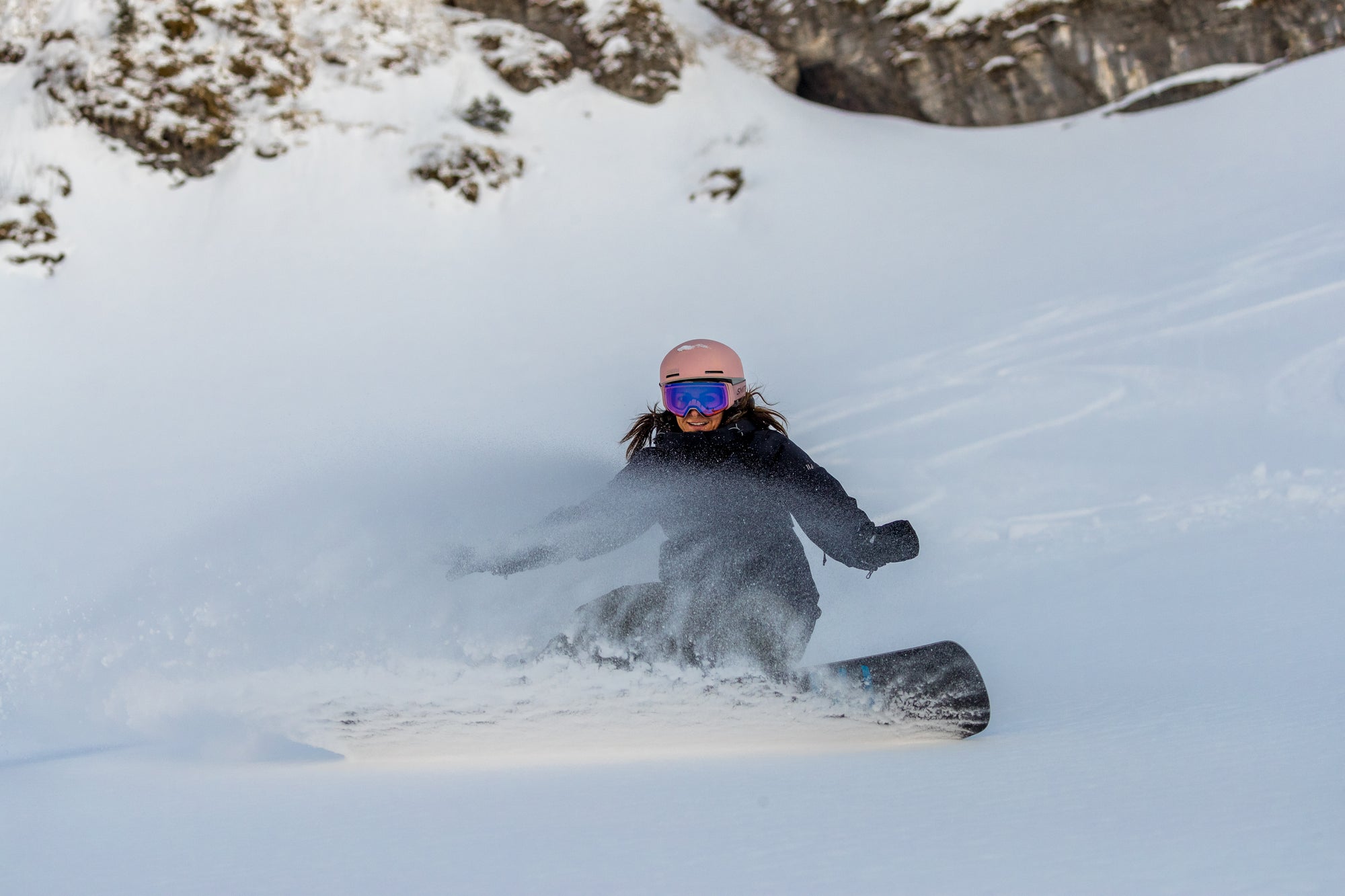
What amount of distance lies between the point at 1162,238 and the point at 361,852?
12.3m

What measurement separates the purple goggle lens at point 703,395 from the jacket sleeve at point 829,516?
29 cm

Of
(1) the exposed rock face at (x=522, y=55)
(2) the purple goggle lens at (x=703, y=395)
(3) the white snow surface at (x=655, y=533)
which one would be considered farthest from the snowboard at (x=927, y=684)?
(1) the exposed rock face at (x=522, y=55)

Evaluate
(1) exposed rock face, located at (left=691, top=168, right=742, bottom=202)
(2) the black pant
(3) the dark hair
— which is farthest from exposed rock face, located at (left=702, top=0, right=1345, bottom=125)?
(2) the black pant

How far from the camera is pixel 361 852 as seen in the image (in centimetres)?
150

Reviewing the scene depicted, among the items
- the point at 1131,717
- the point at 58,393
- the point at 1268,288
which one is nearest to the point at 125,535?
the point at 58,393

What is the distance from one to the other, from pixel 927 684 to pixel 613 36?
1856cm

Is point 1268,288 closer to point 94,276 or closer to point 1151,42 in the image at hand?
point 1151,42

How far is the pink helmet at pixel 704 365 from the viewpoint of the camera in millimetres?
3197


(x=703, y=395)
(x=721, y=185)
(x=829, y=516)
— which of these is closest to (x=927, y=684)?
(x=829, y=516)

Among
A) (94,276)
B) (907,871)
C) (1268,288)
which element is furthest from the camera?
(94,276)

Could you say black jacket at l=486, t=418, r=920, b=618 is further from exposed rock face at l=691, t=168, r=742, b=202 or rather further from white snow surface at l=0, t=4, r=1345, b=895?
exposed rock face at l=691, t=168, r=742, b=202

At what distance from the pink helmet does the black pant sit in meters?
0.78

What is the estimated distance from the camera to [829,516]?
3053 mm

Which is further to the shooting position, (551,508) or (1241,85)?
(1241,85)
